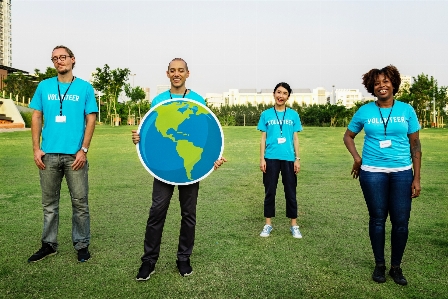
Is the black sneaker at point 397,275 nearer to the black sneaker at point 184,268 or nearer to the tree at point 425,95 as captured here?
the black sneaker at point 184,268

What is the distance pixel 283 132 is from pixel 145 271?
2.55 metres

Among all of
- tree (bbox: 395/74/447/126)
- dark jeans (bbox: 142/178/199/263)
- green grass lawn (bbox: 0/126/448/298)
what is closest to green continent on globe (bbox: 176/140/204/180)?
dark jeans (bbox: 142/178/199/263)

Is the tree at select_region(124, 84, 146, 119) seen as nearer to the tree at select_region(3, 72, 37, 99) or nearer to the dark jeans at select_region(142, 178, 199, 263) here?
the tree at select_region(3, 72, 37, 99)

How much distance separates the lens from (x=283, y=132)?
226 inches

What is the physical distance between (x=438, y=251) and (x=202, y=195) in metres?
4.74

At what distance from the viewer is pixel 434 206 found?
771 centimetres

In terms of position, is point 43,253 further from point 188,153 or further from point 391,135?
point 391,135

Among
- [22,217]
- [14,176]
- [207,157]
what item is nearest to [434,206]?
[207,157]

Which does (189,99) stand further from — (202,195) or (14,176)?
(14,176)


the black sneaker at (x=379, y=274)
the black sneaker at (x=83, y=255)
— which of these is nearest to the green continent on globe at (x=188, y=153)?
the black sneaker at (x=83, y=255)

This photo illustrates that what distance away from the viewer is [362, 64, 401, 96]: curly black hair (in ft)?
13.4

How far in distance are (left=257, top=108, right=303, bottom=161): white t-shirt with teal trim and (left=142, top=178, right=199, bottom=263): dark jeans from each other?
5.69 feet

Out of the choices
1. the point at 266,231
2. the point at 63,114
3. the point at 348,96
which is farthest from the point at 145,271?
the point at 348,96

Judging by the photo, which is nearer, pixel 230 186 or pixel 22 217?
pixel 22 217
